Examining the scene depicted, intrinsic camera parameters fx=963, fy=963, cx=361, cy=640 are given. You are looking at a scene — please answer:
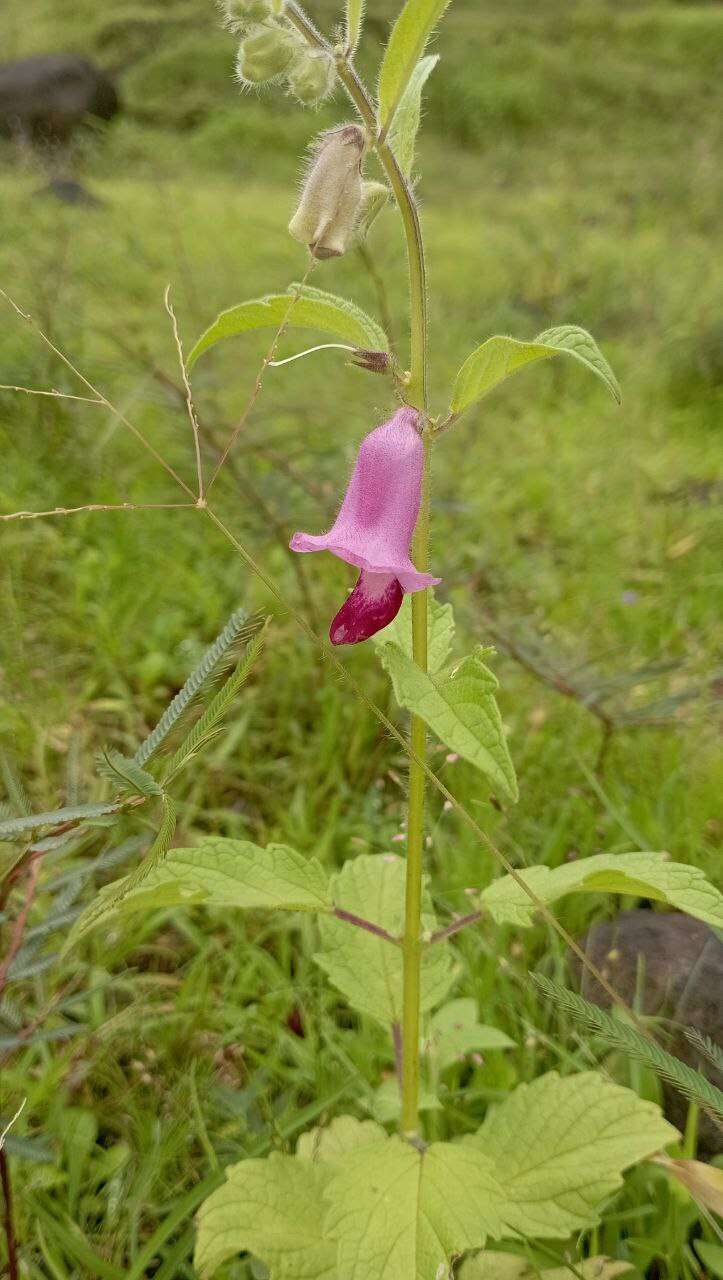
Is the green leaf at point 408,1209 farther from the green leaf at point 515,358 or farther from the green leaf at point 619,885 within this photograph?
the green leaf at point 515,358

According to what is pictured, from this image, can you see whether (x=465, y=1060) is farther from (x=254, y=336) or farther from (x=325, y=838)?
(x=254, y=336)

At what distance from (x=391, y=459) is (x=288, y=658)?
1.35 metres

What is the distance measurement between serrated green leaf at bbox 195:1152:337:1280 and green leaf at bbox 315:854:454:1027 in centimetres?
20

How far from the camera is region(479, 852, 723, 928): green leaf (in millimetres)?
956

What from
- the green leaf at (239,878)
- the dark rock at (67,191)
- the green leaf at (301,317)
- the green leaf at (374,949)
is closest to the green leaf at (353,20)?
the green leaf at (301,317)

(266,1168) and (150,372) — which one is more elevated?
(150,372)

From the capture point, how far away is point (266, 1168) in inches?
43.2

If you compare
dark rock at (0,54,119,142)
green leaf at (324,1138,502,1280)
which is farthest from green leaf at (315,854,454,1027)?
dark rock at (0,54,119,142)

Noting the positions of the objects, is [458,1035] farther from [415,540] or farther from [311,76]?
[311,76]

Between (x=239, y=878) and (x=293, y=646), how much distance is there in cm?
118

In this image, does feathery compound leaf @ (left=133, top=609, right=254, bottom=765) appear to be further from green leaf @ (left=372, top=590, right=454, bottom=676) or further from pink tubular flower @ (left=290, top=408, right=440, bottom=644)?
green leaf @ (left=372, top=590, right=454, bottom=676)

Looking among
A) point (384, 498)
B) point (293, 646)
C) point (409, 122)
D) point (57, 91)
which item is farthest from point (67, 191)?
point (57, 91)

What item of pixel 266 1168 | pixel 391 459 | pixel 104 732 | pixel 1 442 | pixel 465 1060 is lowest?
pixel 465 1060

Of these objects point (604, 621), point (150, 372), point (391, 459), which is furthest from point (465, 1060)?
point (150, 372)
